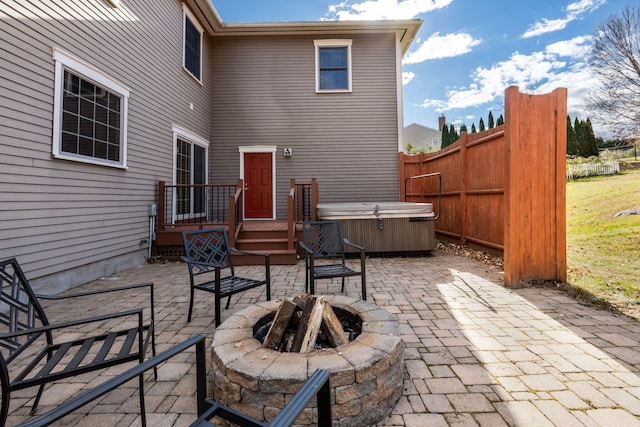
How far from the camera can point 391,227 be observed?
5.66 metres

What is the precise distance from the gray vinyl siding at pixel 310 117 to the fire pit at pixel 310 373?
20.7ft

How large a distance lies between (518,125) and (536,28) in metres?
13.4

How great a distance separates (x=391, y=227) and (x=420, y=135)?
30.0 metres

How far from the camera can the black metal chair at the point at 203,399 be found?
0.62m

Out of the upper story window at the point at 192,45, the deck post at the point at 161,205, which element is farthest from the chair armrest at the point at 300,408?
the upper story window at the point at 192,45

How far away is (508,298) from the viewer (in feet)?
10.9

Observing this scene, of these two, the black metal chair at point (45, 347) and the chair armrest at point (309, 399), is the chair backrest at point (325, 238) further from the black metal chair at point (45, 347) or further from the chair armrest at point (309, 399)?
the chair armrest at point (309, 399)

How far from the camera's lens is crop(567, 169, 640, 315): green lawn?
3350mm

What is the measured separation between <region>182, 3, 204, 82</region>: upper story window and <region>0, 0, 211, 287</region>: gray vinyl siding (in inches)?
11.0

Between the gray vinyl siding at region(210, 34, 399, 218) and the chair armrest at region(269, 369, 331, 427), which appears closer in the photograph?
the chair armrest at region(269, 369, 331, 427)

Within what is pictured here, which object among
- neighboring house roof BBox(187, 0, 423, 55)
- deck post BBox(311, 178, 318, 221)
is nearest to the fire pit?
deck post BBox(311, 178, 318, 221)

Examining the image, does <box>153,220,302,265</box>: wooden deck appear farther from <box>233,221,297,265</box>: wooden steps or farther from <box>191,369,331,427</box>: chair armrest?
<box>191,369,331,427</box>: chair armrest

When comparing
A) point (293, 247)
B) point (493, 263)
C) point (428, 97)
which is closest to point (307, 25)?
point (293, 247)

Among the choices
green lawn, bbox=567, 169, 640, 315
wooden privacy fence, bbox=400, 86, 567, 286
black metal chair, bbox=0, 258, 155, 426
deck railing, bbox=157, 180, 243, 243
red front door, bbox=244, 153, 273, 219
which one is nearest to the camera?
black metal chair, bbox=0, 258, 155, 426
